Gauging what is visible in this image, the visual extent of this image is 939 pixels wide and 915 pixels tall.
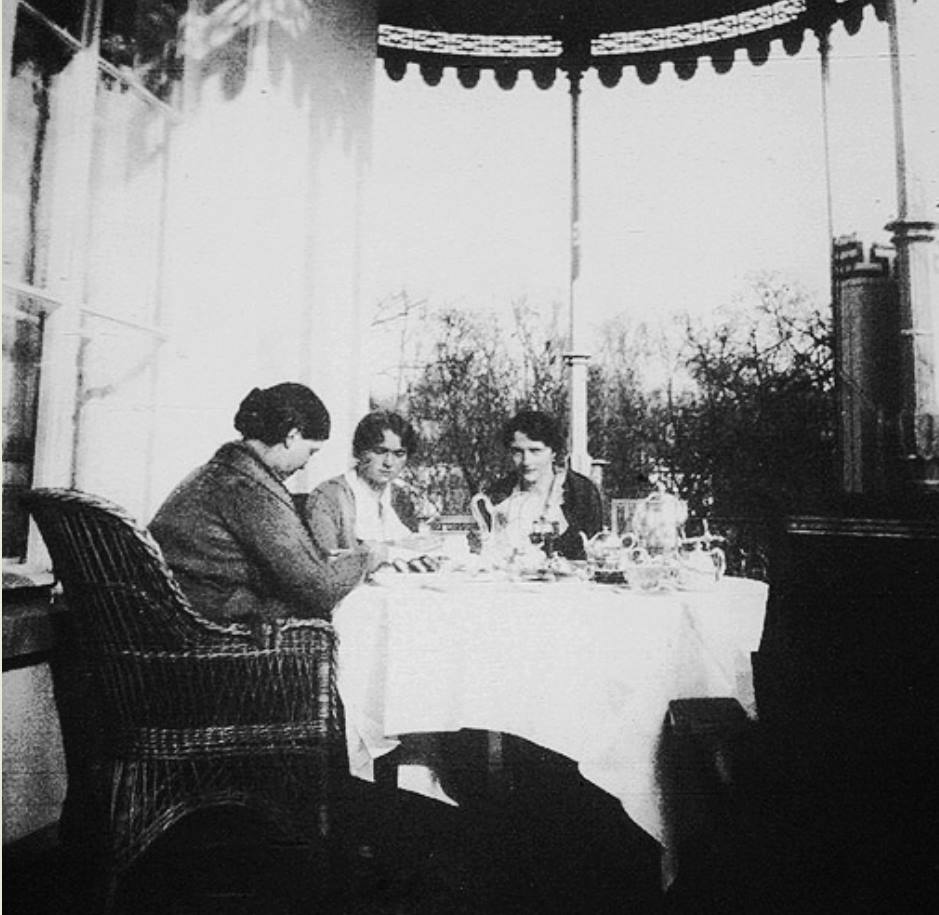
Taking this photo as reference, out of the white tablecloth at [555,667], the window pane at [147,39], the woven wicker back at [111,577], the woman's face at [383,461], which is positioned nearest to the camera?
the woven wicker back at [111,577]

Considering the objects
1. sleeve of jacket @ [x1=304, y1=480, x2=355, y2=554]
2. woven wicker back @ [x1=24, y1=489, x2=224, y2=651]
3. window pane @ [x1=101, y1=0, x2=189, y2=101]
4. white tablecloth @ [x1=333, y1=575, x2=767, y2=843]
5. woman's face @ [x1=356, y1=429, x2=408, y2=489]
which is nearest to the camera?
woven wicker back @ [x1=24, y1=489, x2=224, y2=651]

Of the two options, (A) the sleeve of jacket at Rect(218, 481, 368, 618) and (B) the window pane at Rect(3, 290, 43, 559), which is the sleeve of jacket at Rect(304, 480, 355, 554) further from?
(B) the window pane at Rect(3, 290, 43, 559)

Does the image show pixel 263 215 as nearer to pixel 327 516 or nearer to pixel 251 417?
pixel 251 417

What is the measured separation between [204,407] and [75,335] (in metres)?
0.23

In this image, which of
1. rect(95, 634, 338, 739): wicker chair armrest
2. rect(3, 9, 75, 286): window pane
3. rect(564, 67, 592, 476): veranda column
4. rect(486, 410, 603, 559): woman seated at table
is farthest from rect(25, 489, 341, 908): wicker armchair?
rect(564, 67, 592, 476): veranda column

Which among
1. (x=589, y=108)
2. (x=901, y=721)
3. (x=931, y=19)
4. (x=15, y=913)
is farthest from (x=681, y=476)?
(x=15, y=913)

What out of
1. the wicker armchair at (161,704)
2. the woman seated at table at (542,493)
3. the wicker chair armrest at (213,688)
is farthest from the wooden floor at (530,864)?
the woman seated at table at (542,493)

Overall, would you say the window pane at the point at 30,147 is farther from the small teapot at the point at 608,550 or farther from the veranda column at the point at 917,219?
the veranda column at the point at 917,219

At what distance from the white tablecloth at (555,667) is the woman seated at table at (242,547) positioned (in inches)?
3.7

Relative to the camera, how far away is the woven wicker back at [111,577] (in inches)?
36.0

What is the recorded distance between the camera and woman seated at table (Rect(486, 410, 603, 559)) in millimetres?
1372

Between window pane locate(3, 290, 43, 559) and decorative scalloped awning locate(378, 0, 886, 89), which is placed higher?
decorative scalloped awning locate(378, 0, 886, 89)

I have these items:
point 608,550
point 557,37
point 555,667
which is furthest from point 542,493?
point 557,37

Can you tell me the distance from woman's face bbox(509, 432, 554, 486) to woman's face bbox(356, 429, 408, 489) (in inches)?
9.0
